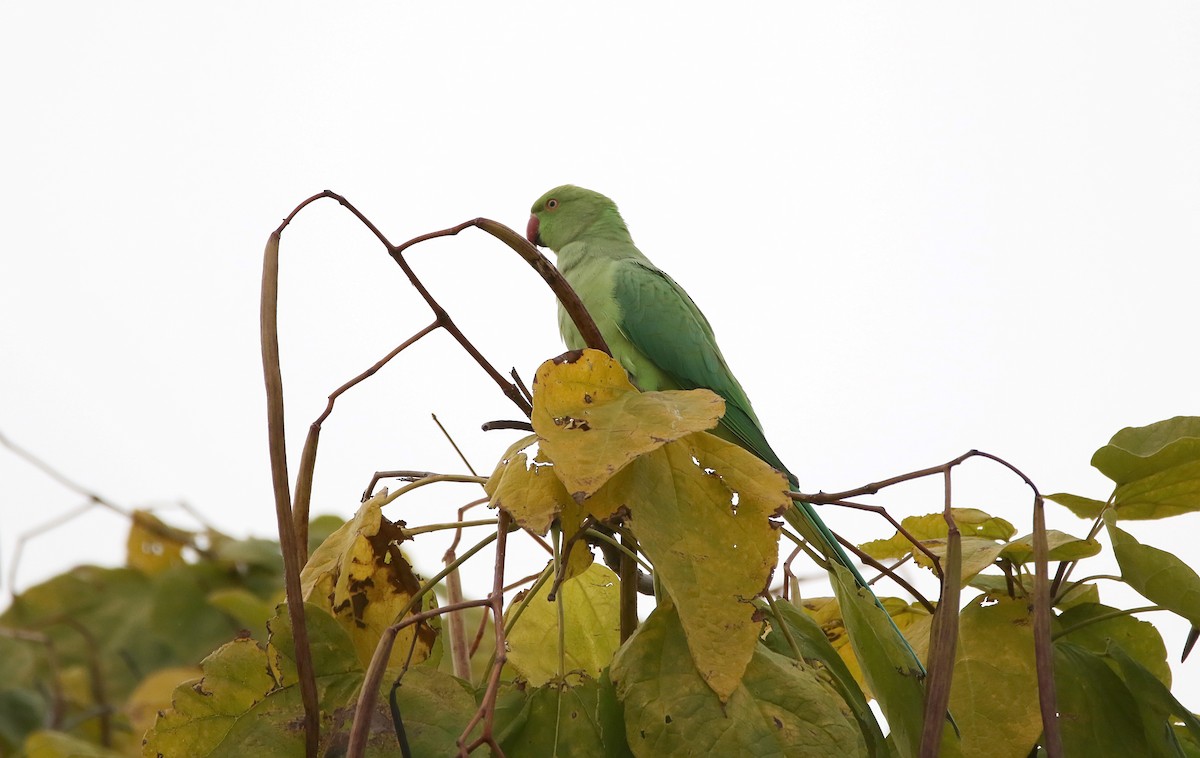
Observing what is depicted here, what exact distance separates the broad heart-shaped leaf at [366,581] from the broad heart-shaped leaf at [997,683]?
729 millimetres

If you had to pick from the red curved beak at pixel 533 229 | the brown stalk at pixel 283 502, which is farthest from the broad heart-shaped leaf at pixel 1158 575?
the red curved beak at pixel 533 229

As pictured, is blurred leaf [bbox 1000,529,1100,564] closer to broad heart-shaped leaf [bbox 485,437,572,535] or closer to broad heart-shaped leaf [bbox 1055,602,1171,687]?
broad heart-shaped leaf [bbox 1055,602,1171,687]

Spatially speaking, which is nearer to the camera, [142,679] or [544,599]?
[544,599]

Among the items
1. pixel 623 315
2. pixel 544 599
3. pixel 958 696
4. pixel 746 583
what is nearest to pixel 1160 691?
pixel 958 696

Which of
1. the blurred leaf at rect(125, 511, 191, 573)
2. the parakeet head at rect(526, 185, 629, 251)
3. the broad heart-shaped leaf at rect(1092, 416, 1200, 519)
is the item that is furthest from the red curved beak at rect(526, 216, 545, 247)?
the broad heart-shaped leaf at rect(1092, 416, 1200, 519)

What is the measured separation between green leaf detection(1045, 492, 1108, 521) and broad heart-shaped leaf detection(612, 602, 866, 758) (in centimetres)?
57

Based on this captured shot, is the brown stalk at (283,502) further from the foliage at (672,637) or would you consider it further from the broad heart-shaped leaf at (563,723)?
the broad heart-shaped leaf at (563,723)

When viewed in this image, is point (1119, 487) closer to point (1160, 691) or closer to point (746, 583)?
point (1160, 691)

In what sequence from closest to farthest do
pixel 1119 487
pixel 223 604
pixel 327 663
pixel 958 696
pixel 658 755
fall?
pixel 658 755
pixel 327 663
pixel 958 696
pixel 1119 487
pixel 223 604

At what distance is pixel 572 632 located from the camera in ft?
4.84

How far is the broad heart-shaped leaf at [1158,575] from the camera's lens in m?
1.32

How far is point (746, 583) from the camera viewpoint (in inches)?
41.5

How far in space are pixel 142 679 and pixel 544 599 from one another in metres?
2.57

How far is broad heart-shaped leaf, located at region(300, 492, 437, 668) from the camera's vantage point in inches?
49.8
